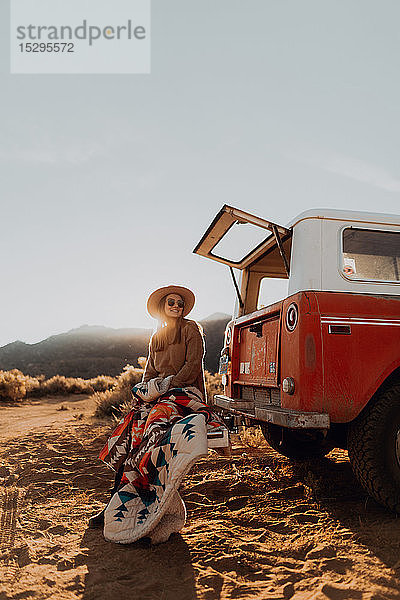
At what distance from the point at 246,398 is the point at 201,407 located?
4.93 feet

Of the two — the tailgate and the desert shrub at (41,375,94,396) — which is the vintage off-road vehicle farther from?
the desert shrub at (41,375,94,396)

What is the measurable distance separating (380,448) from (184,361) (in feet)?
5.45

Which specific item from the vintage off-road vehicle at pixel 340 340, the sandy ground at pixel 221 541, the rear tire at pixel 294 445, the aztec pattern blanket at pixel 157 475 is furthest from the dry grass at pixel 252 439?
the aztec pattern blanket at pixel 157 475

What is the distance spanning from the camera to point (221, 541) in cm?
350

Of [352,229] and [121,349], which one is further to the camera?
[121,349]

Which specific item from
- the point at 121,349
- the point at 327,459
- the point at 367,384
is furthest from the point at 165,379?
the point at 121,349

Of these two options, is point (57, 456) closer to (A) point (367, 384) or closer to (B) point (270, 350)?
(B) point (270, 350)

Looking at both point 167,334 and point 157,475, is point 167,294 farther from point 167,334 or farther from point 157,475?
point 157,475

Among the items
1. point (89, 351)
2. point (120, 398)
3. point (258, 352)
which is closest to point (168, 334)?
point (258, 352)

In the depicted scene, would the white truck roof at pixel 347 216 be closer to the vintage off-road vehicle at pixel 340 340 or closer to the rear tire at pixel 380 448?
the vintage off-road vehicle at pixel 340 340

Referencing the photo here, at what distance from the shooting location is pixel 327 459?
6.05 metres

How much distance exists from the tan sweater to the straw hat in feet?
1.05

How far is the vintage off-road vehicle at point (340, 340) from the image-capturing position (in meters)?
3.84

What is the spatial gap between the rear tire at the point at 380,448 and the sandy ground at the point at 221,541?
0.24 m
